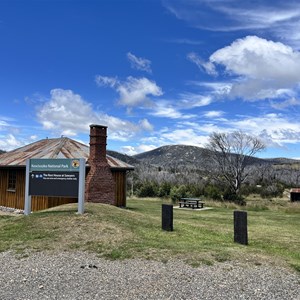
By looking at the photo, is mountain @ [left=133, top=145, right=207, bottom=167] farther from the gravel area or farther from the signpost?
the gravel area

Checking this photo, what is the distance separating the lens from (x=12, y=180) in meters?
19.5

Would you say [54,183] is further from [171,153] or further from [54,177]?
[171,153]

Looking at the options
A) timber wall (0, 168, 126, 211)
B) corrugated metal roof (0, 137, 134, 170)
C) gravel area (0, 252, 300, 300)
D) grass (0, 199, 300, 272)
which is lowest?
gravel area (0, 252, 300, 300)

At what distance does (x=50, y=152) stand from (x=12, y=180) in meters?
2.67

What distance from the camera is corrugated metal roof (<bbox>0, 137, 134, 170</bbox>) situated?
18750 mm

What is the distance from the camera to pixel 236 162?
155 feet

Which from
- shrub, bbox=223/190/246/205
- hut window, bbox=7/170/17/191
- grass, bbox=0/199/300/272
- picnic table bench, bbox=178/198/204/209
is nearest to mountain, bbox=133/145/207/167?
shrub, bbox=223/190/246/205

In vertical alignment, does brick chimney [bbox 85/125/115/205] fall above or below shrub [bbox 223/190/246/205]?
above

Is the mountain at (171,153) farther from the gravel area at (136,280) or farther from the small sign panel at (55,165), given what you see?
the gravel area at (136,280)

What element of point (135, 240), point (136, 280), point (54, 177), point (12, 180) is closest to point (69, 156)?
point (12, 180)

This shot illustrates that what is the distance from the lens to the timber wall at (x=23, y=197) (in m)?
17.4

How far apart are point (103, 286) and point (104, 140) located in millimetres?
11310

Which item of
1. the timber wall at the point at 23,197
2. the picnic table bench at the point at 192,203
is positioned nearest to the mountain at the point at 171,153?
the picnic table bench at the point at 192,203

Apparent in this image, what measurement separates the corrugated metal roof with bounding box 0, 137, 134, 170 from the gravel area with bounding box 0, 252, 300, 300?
11582 mm
